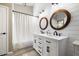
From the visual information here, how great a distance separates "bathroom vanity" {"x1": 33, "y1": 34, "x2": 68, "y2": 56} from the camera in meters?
1.11

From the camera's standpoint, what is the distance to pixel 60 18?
121cm

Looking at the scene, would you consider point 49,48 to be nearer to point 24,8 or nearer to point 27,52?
point 27,52

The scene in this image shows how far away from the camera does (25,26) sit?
4.40 feet

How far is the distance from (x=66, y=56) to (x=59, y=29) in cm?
43

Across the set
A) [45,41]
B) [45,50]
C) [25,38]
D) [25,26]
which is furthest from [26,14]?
[45,50]

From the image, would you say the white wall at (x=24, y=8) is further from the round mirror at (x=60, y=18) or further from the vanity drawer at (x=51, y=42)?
the vanity drawer at (x=51, y=42)

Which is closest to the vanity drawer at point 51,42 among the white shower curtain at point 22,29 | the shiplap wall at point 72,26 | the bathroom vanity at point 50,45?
the bathroom vanity at point 50,45

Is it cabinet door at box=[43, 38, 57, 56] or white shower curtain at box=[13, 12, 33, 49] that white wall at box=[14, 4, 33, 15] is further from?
cabinet door at box=[43, 38, 57, 56]

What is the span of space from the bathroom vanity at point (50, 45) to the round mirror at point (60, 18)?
192 millimetres

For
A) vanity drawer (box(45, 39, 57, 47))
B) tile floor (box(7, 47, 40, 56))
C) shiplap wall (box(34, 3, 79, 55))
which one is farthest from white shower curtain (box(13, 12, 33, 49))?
shiplap wall (box(34, 3, 79, 55))

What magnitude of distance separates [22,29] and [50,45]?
58 centimetres

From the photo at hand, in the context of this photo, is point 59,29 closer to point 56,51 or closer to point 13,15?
point 56,51

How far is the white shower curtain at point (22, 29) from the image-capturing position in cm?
133

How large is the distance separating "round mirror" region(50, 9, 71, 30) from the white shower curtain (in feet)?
1.40
